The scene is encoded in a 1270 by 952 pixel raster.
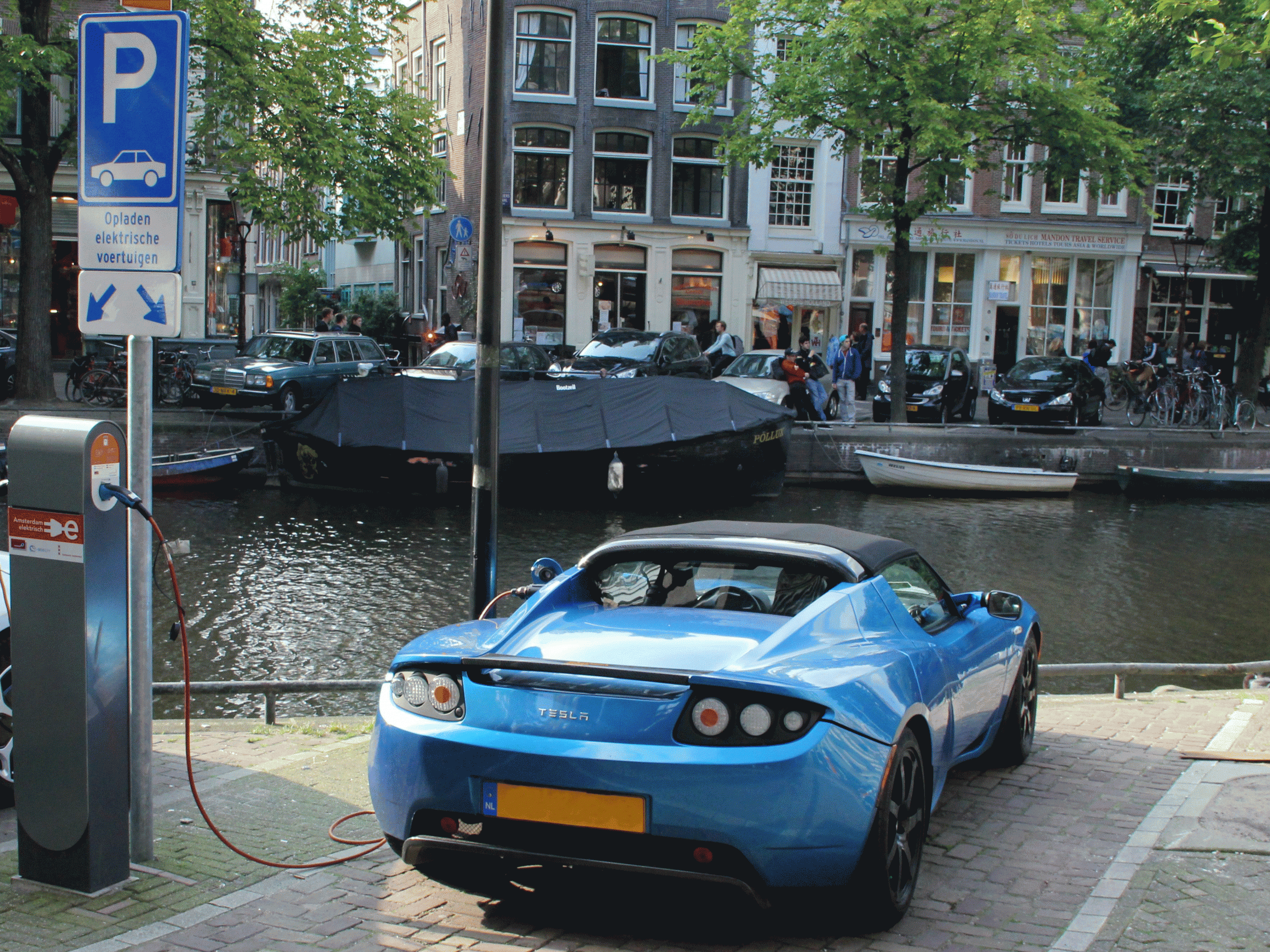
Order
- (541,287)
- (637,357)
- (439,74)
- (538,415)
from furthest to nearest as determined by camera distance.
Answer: (439,74)
(541,287)
(637,357)
(538,415)

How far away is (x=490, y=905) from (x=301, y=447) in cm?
1617

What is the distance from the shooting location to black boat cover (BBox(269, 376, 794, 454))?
19234 mm

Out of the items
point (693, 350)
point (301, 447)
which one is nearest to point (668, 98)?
point (693, 350)

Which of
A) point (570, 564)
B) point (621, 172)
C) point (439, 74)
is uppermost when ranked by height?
point (439, 74)

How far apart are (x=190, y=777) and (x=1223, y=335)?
145 feet

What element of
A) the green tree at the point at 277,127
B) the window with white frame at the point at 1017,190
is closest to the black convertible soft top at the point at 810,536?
the green tree at the point at 277,127

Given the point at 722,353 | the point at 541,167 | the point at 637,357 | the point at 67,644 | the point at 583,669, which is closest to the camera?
the point at 583,669

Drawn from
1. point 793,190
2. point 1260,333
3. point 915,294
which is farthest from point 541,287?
point 1260,333

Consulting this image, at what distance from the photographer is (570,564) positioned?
14234 mm

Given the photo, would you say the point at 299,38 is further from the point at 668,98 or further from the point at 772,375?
the point at 668,98

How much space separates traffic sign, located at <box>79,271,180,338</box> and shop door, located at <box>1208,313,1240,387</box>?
4372 cm

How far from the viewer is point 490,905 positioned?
421cm

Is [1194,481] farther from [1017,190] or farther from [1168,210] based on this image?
[1168,210]

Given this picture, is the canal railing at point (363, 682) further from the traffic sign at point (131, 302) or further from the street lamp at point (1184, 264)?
the street lamp at point (1184, 264)
